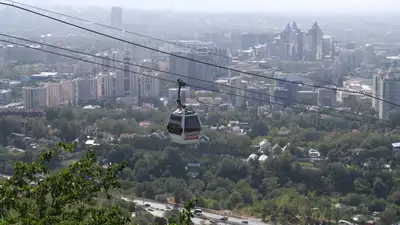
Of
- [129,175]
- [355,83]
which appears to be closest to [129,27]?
[355,83]

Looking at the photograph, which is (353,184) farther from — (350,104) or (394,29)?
(394,29)

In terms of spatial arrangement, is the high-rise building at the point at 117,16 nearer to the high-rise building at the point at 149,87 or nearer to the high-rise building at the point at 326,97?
the high-rise building at the point at 149,87

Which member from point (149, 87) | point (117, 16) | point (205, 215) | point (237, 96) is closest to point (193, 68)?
point (149, 87)

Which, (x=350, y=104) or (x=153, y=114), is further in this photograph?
(x=350, y=104)

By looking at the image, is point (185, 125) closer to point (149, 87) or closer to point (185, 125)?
point (185, 125)

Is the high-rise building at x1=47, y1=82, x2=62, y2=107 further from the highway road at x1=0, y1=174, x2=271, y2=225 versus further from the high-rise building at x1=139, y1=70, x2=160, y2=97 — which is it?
the highway road at x1=0, y1=174, x2=271, y2=225

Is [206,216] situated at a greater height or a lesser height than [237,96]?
lesser
